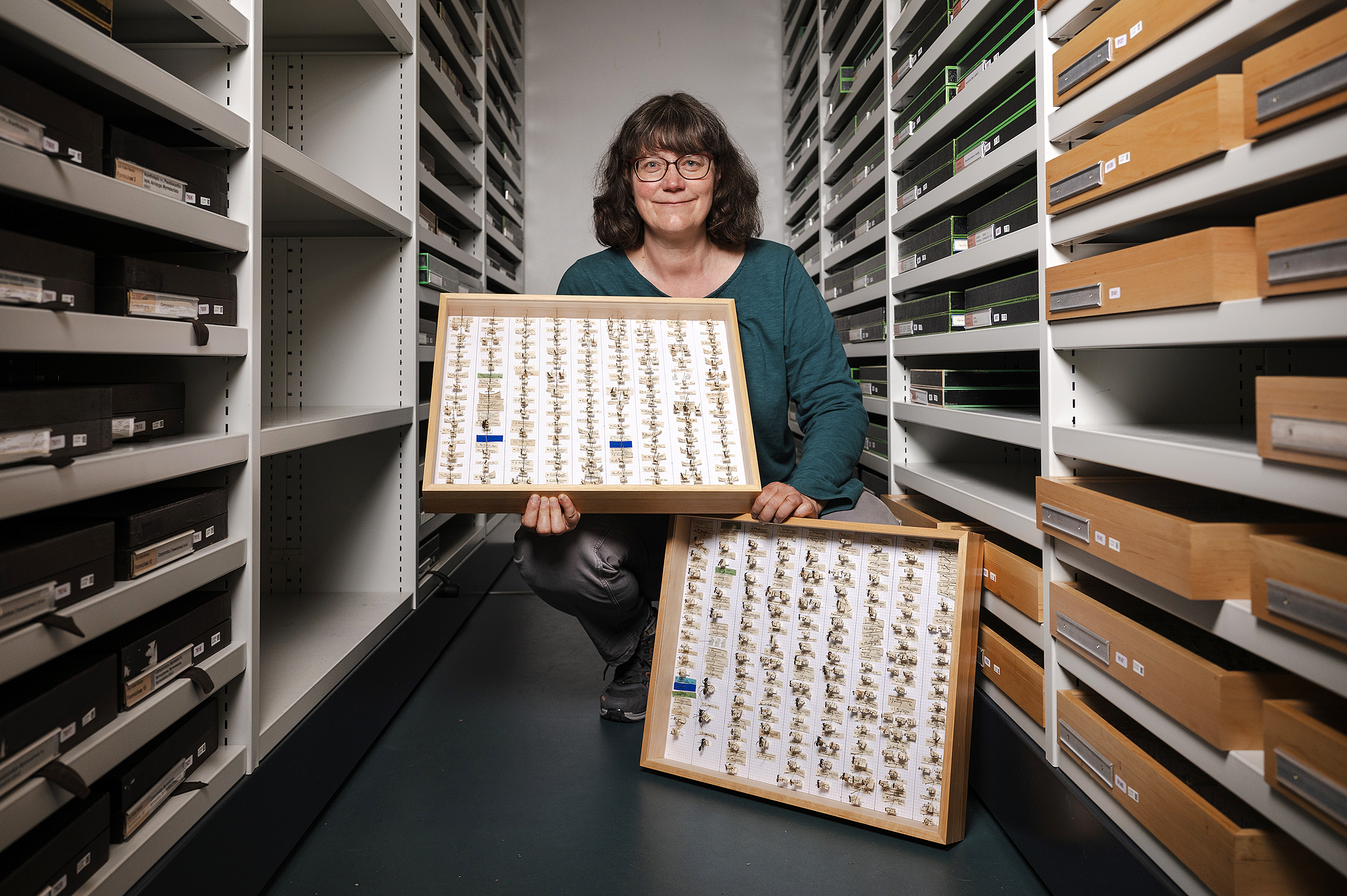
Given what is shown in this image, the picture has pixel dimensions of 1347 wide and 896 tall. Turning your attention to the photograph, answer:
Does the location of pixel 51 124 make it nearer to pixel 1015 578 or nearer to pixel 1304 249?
pixel 1304 249

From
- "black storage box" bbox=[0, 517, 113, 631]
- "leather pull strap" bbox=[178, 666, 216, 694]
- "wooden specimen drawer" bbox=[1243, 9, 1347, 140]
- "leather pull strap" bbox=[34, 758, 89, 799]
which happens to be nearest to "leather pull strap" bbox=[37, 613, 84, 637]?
"black storage box" bbox=[0, 517, 113, 631]

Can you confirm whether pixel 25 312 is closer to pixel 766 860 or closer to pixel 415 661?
pixel 766 860

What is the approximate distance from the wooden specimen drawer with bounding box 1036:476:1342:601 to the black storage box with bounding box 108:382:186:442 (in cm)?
128

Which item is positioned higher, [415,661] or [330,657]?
[330,657]

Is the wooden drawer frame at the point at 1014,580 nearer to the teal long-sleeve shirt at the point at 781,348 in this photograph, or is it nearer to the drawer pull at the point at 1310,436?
the teal long-sleeve shirt at the point at 781,348

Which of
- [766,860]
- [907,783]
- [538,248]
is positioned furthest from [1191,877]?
[538,248]

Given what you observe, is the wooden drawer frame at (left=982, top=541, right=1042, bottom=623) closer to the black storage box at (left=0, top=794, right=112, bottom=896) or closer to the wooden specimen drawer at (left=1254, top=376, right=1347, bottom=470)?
the wooden specimen drawer at (left=1254, top=376, right=1347, bottom=470)

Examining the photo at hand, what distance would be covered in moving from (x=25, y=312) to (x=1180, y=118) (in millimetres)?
1237

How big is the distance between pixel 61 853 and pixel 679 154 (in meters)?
1.72

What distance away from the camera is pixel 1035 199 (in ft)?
4.60

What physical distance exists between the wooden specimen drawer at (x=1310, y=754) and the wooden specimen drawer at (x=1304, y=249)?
389 mm

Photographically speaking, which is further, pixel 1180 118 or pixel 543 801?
pixel 543 801

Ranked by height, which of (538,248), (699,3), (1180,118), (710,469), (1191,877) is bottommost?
(1191,877)

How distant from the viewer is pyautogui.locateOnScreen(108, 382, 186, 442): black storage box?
1.09 metres
